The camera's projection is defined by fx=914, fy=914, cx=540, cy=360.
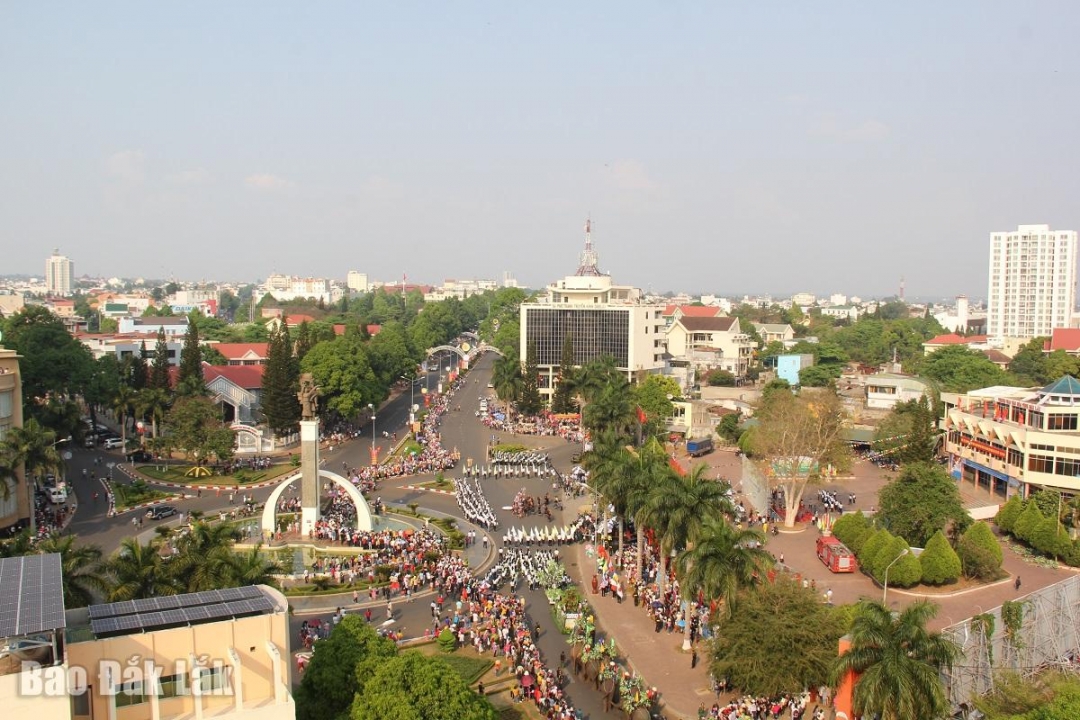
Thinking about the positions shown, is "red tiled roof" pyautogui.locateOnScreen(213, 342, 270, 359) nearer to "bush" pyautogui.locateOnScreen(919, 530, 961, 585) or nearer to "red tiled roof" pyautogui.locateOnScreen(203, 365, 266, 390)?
"red tiled roof" pyautogui.locateOnScreen(203, 365, 266, 390)

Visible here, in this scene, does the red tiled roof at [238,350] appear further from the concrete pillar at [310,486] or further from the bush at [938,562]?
the bush at [938,562]

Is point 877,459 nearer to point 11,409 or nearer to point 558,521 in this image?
point 558,521

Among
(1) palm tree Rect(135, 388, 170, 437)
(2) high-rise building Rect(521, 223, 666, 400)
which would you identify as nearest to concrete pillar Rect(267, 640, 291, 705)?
(1) palm tree Rect(135, 388, 170, 437)

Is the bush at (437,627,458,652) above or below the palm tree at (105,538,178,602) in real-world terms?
below

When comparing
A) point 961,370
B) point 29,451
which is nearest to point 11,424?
point 29,451

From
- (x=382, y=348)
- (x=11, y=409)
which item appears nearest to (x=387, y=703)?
(x=11, y=409)

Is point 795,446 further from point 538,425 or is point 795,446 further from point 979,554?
point 538,425
